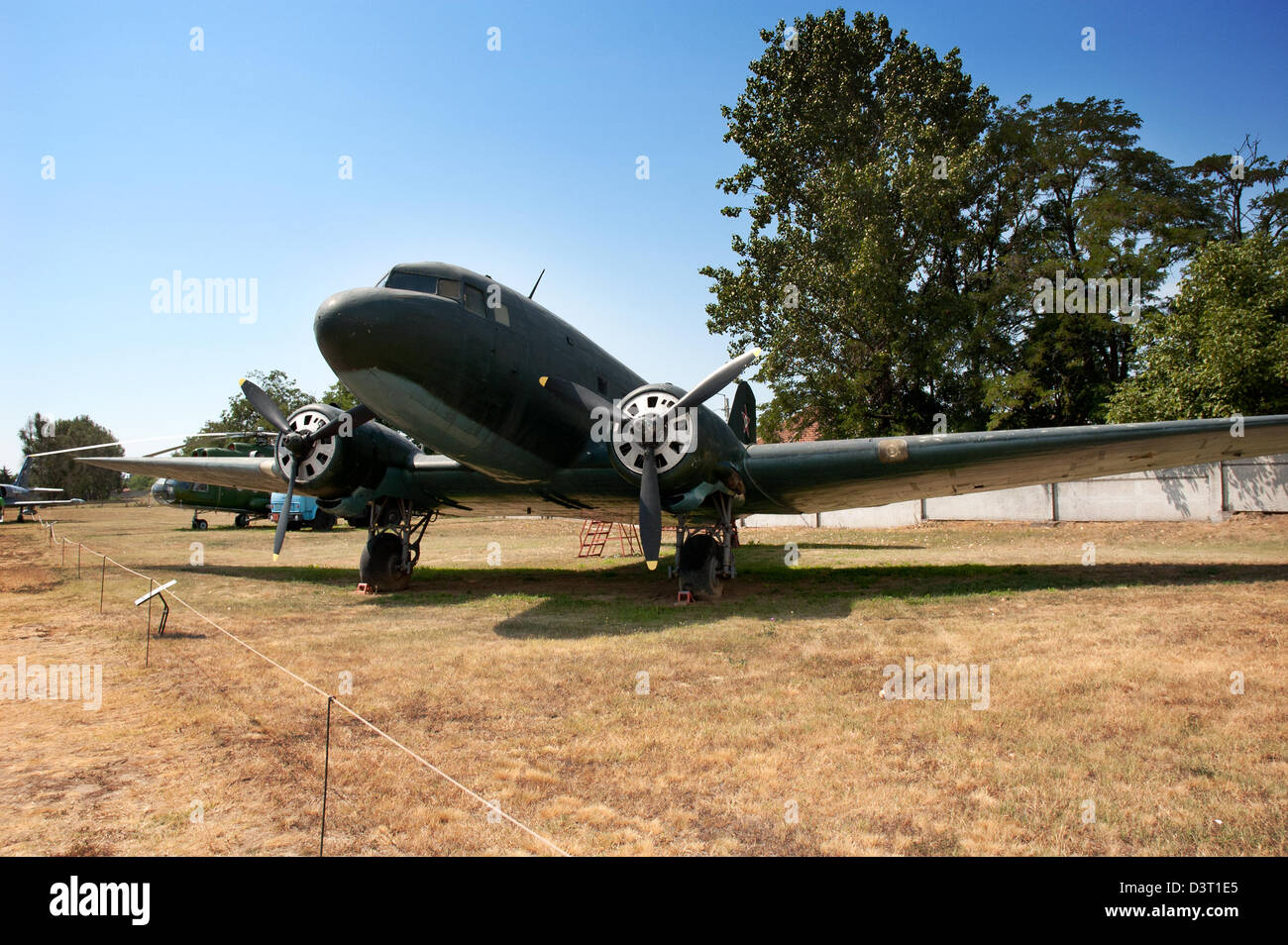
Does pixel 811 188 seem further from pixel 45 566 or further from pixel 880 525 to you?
pixel 45 566

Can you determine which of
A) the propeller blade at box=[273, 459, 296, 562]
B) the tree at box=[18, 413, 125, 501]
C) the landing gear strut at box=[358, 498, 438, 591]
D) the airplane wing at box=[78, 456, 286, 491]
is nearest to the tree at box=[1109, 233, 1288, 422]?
the landing gear strut at box=[358, 498, 438, 591]

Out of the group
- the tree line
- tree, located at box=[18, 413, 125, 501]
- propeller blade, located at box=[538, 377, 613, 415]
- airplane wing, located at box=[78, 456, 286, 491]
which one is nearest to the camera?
propeller blade, located at box=[538, 377, 613, 415]

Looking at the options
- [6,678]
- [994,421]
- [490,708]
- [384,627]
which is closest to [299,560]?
[384,627]

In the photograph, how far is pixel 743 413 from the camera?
18.0 meters

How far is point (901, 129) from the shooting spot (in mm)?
31531

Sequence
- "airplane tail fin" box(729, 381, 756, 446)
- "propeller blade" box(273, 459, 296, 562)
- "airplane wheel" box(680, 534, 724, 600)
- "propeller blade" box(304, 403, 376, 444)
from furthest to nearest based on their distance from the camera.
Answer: "airplane tail fin" box(729, 381, 756, 446) < "propeller blade" box(304, 403, 376, 444) < "propeller blade" box(273, 459, 296, 562) < "airplane wheel" box(680, 534, 724, 600)

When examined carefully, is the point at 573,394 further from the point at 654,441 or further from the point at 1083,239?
the point at 1083,239

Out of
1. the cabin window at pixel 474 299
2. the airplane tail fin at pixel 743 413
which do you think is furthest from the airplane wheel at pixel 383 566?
the airplane tail fin at pixel 743 413

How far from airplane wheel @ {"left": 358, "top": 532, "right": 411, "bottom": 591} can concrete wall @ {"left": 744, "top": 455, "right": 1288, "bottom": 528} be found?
16.6 metres

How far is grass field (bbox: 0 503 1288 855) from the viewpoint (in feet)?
12.3

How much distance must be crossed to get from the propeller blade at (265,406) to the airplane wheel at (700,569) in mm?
8320

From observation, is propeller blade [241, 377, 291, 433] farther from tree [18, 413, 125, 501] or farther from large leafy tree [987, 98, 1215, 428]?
tree [18, 413, 125, 501]

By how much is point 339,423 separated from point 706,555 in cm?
751

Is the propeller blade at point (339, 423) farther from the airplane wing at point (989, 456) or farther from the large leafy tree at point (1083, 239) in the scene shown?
the large leafy tree at point (1083, 239)
